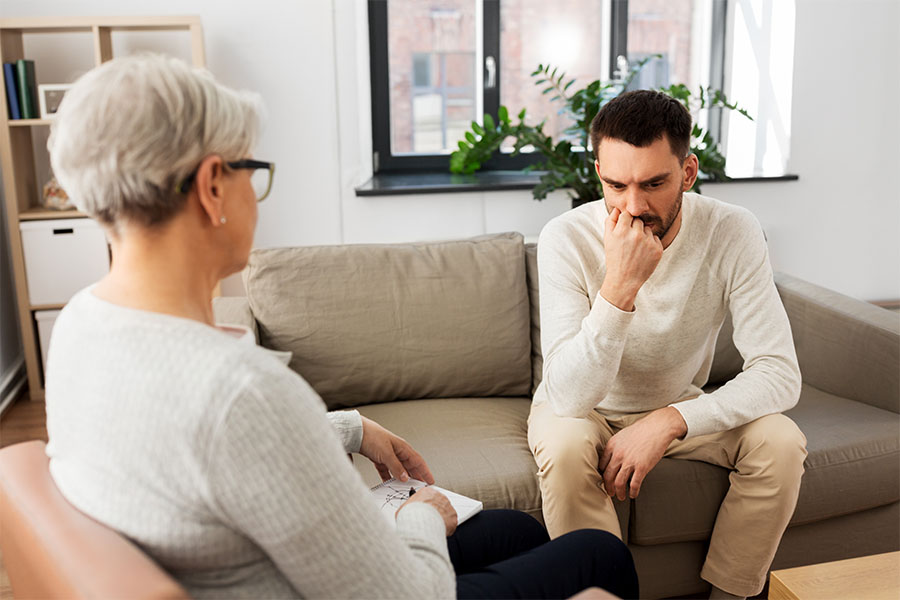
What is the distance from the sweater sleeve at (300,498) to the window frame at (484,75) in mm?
2957

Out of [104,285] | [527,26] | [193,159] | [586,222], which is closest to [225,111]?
[193,159]

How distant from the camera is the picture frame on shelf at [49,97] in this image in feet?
9.89

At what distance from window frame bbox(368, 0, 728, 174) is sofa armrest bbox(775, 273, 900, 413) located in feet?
5.73

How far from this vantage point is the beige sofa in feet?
5.88

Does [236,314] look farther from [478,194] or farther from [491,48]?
[491,48]

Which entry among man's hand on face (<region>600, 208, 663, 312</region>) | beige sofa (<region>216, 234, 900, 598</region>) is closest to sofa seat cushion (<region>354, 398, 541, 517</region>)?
beige sofa (<region>216, 234, 900, 598</region>)

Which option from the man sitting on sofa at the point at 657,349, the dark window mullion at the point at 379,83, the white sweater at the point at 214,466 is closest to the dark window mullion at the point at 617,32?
the dark window mullion at the point at 379,83

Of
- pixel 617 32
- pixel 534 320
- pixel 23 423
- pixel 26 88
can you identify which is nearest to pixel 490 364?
pixel 534 320

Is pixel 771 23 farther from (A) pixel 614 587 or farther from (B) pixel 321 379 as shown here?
(A) pixel 614 587

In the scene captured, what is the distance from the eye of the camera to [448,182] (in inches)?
137

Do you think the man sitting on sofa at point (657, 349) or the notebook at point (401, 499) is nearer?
the notebook at point (401, 499)

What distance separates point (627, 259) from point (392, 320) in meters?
0.71

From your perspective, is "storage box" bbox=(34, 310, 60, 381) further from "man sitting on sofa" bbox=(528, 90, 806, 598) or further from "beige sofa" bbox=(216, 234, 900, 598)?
"man sitting on sofa" bbox=(528, 90, 806, 598)

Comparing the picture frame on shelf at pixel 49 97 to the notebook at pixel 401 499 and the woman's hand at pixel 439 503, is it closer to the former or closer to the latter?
the notebook at pixel 401 499
